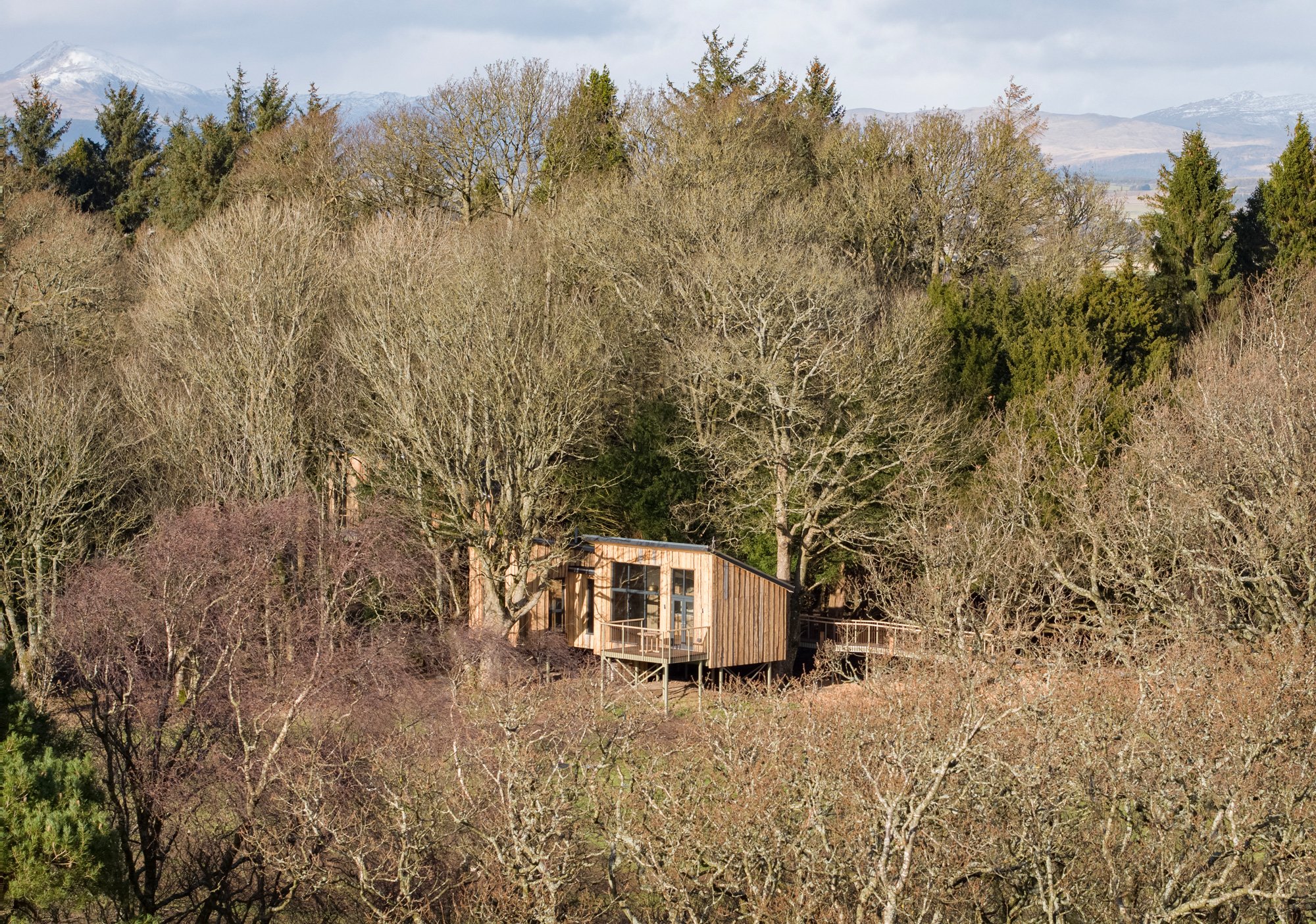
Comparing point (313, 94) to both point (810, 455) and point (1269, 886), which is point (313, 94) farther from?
point (1269, 886)

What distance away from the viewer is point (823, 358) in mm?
29453

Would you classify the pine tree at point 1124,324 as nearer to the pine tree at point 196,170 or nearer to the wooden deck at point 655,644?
the wooden deck at point 655,644

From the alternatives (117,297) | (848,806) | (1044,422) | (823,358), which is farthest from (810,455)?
(117,297)

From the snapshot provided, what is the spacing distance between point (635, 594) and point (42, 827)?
2053 centimetres

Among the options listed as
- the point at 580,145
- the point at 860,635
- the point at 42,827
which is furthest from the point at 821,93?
the point at 42,827

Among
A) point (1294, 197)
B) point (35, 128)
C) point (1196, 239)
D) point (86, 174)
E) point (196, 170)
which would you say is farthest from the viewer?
point (86, 174)

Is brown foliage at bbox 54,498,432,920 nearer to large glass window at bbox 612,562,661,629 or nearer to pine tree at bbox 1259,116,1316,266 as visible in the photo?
large glass window at bbox 612,562,661,629

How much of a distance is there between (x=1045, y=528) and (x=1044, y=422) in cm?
275

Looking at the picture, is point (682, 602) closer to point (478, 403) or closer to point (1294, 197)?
point (478, 403)

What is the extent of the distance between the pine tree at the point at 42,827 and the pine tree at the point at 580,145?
32466mm

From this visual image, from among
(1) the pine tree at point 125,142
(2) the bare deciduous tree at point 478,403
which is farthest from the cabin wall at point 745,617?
(1) the pine tree at point 125,142

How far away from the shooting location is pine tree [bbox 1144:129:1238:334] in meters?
37.3

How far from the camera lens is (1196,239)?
37.6 metres

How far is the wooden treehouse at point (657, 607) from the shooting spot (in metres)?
27.2
